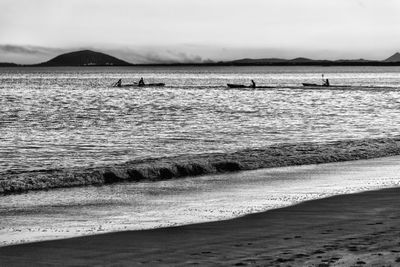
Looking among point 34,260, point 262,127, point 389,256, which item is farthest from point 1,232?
point 262,127

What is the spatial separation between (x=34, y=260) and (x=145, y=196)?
21.7ft

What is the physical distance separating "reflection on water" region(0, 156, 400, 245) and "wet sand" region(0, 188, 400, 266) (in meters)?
0.83

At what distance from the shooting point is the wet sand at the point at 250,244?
9102 mm

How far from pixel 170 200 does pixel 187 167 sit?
5406 millimetres

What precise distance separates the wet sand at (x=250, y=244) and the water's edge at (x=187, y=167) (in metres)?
6.89

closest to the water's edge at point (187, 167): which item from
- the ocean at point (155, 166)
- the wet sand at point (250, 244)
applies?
the ocean at point (155, 166)

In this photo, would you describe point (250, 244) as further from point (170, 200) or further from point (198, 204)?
point (170, 200)

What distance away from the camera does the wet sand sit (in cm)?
910

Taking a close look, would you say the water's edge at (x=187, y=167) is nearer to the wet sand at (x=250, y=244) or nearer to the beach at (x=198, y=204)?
the beach at (x=198, y=204)

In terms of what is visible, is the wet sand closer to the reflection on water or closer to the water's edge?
the reflection on water

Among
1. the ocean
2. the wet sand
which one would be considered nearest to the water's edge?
the ocean

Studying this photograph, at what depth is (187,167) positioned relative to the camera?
2069 cm

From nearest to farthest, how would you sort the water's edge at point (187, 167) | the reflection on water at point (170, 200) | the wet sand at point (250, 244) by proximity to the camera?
the wet sand at point (250, 244)
the reflection on water at point (170, 200)
the water's edge at point (187, 167)

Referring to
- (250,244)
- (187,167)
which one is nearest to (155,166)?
(187,167)
